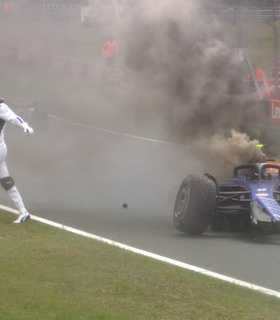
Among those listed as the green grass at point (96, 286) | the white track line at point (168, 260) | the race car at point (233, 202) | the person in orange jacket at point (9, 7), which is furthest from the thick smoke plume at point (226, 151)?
the person in orange jacket at point (9, 7)

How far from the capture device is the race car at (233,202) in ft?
43.2

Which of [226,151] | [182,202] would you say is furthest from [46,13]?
[182,202]

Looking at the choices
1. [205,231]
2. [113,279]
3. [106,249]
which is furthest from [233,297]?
[205,231]

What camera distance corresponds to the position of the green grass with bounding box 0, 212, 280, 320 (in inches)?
330

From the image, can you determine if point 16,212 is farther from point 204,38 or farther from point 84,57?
point 84,57

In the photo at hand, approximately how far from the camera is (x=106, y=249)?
37.8 ft

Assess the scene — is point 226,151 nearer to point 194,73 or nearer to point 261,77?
point 194,73

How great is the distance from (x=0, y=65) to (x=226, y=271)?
27432 millimetres

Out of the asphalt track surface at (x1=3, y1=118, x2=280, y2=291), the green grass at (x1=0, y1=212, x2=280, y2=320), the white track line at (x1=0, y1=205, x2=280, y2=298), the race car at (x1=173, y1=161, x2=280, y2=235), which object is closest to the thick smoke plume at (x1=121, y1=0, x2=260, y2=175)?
the race car at (x1=173, y1=161, x2=280, y2=235)

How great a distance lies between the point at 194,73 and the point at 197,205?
9.64ft

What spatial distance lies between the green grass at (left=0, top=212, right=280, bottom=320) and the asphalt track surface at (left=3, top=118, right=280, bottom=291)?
986 mm

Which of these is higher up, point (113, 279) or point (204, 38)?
point (204, 38)

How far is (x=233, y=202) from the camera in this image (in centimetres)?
1377

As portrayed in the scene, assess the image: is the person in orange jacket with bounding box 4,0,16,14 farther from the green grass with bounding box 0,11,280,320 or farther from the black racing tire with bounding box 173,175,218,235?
the black racing tire with bounding box 173,175,218,235
